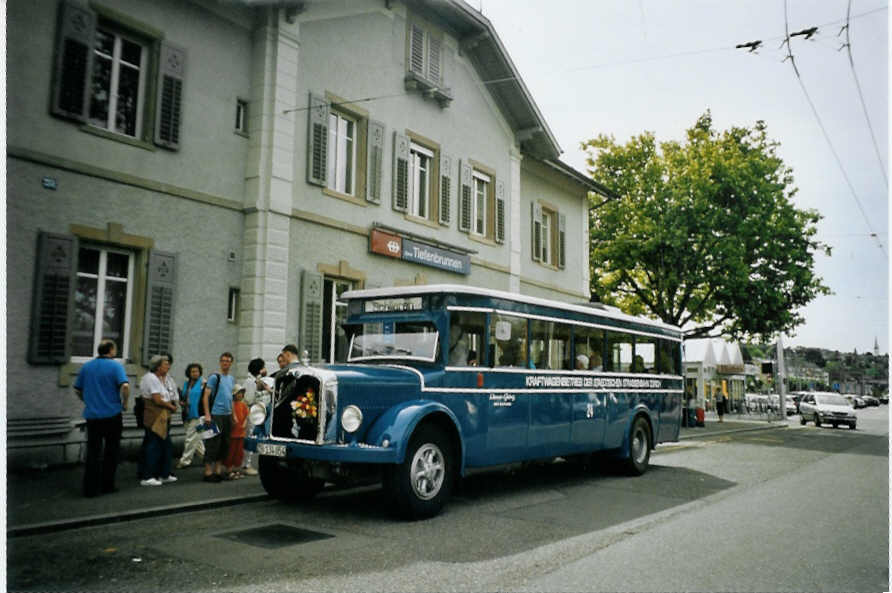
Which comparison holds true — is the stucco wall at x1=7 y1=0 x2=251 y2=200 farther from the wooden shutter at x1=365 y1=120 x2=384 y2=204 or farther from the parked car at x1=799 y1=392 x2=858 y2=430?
the parked car at x1=799 y1=392 x2=858 y2=430

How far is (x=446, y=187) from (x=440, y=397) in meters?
11.1

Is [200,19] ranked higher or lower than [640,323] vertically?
higher

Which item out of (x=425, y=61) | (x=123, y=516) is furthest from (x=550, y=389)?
(x=425, y=61)

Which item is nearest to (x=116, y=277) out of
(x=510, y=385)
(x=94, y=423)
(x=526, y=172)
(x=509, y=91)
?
(x=94, y=423)

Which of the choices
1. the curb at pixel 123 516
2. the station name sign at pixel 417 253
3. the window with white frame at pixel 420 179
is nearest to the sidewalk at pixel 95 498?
the curb at pixel 123 516

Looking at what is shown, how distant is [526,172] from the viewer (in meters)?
22.8

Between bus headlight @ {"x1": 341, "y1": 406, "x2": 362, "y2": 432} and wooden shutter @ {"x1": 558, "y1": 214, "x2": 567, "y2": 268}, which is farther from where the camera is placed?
wooden shutter @ {"x1": 558, "y1": 214, "x2": 567, "y2": 268}

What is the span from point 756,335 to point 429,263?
20.3 metres

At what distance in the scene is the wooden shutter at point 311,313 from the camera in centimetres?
1427

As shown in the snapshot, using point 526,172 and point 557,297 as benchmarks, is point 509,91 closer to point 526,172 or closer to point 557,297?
point 526,172

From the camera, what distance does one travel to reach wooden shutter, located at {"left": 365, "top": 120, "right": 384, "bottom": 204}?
53.0 ft

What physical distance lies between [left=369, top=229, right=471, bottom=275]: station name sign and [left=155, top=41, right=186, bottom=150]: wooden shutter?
5.04 metres

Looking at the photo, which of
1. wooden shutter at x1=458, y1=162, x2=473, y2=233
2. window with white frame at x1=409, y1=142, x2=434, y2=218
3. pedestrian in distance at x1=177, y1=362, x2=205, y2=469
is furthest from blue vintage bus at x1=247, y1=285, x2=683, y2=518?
wooden shutter at x1=458, y1=162, x2=473, y2=233

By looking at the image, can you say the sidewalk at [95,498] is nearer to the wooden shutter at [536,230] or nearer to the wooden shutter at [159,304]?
the wooden shutter at [159,304]
